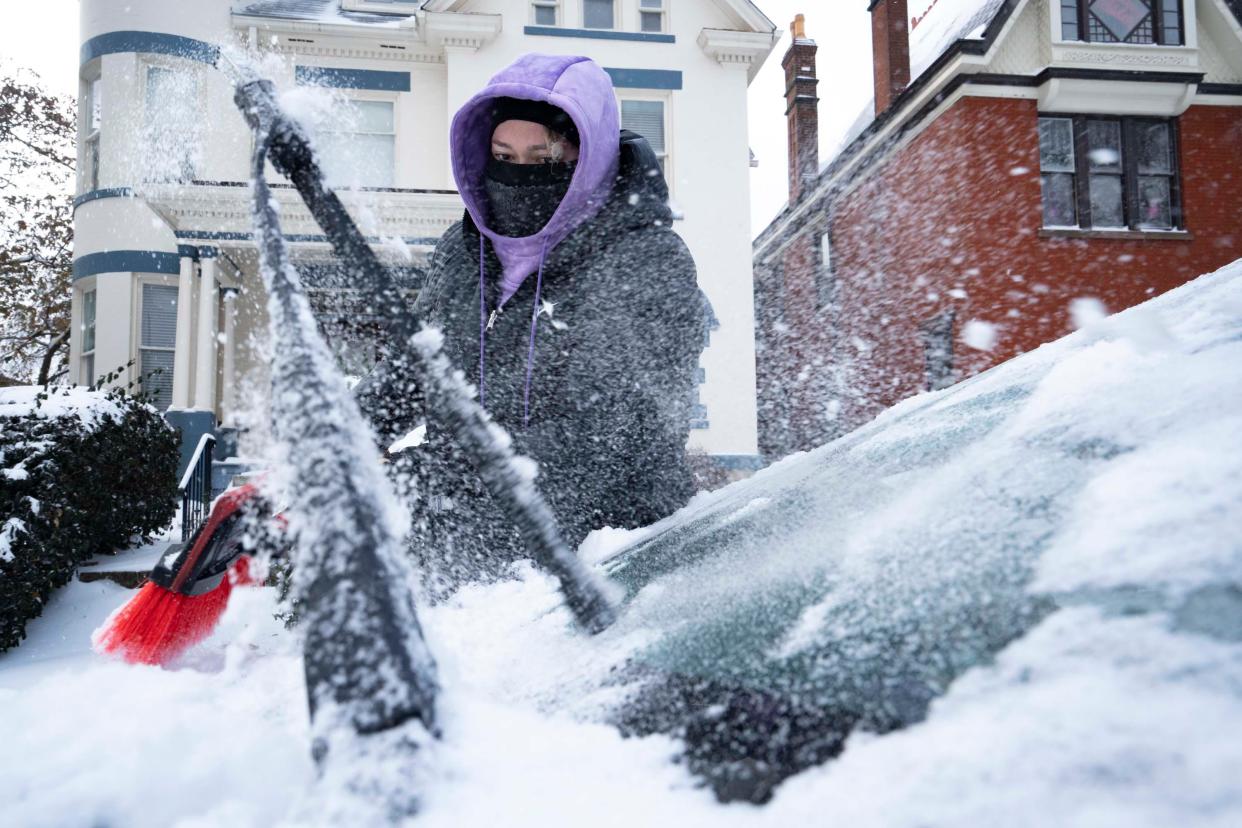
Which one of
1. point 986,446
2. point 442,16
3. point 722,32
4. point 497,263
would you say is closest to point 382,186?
point 442,16

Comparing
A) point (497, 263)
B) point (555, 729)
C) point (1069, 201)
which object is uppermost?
point (1069, 201)

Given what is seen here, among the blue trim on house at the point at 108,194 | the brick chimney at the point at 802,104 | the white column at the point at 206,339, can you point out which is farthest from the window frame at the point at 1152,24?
the blue trim on house at the point at 108,194

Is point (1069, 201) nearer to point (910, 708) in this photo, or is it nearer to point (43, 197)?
point (910, 708)

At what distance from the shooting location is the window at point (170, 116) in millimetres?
11477

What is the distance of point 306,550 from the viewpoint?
75 cm

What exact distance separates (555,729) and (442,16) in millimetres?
12080

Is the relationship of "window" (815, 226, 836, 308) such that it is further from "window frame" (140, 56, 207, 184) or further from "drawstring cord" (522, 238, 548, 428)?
"drawstring cord" (522, 238, 548, 428)

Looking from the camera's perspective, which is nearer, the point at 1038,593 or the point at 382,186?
the point at 1038,593

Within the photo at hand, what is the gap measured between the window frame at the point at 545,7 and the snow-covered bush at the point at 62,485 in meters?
8.74

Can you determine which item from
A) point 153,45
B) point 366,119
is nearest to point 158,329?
point 153,45

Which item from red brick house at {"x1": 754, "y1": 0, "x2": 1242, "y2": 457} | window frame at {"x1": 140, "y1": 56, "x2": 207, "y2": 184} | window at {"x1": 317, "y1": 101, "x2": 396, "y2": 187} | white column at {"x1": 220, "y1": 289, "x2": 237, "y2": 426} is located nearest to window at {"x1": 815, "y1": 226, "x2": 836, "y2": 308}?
red brick house at {"x1": 754, "y1": 0, "x2": 1242, "y2": 457}

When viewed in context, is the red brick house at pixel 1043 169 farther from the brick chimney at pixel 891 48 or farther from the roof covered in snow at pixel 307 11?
the roof covered in snow at pixel 307 11

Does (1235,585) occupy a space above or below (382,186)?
below

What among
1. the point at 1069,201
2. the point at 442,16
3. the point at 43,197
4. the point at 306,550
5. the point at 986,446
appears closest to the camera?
the point at 306,550
